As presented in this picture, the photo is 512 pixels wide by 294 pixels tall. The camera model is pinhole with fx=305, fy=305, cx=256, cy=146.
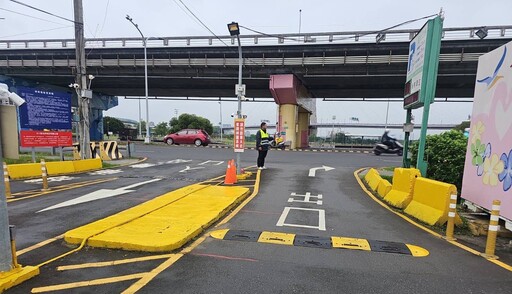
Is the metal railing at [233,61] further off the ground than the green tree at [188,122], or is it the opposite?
the metal railing at [233,61]

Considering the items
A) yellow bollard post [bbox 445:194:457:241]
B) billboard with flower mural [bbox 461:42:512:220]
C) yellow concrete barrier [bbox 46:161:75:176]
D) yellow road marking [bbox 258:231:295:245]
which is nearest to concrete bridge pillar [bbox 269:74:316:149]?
yellow concrete barrier [bbox 46:161:75:176]

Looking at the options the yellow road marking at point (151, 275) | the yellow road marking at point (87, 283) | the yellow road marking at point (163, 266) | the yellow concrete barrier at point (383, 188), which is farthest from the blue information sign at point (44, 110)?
the yellow concrete barrier at point (383, 188)

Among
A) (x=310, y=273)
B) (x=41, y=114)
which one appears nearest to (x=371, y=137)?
(x=41, y=114)

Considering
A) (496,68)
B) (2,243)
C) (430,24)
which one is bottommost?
(2,243)

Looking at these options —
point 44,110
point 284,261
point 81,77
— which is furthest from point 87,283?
point 81,77

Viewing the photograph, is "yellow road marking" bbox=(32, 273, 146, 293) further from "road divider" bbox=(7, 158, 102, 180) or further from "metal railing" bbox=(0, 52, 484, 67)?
"metal railing" bbox=(0, 52, 484, 67)

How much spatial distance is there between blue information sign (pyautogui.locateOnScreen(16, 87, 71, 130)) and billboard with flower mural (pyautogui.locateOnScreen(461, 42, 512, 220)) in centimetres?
1465

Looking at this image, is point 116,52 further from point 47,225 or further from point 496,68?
point 496,68

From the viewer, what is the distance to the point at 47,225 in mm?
5723

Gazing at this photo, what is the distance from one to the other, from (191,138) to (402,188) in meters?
24.4

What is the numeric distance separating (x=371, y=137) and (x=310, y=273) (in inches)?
1652

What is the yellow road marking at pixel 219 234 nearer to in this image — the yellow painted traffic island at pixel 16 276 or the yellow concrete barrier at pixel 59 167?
the yellow painted traffic island at pixel 16 276

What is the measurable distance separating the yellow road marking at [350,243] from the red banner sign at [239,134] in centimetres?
636

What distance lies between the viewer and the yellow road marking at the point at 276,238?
5.05 meters
